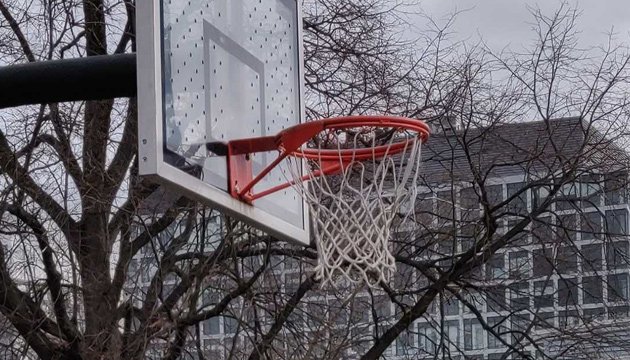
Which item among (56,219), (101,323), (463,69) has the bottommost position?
(101,323)

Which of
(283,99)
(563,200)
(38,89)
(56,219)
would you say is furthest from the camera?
(563,200)

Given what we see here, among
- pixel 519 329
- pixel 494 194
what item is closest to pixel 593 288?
pixel 519 329

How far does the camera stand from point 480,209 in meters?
15.8

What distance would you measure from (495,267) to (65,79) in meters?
11.6

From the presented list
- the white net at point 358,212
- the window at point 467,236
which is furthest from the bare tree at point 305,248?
the white net at point 358,212

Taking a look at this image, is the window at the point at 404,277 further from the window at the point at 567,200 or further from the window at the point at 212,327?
the window at the point at 212,327

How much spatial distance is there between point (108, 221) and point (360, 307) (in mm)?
3642

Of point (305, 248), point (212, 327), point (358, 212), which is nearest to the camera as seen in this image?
point (358, 212)

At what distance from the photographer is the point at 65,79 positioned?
5449 millimetres

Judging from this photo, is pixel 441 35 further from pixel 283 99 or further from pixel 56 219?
pixel 283 99

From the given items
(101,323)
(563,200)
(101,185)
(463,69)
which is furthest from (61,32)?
(563,200)

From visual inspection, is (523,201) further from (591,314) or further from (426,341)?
(426,341)

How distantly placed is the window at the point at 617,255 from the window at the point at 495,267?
4.27 ft

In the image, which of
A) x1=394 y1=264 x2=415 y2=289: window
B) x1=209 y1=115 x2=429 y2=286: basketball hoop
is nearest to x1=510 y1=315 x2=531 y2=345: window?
x1=394 y1=264 x2=415 y2=289: window
